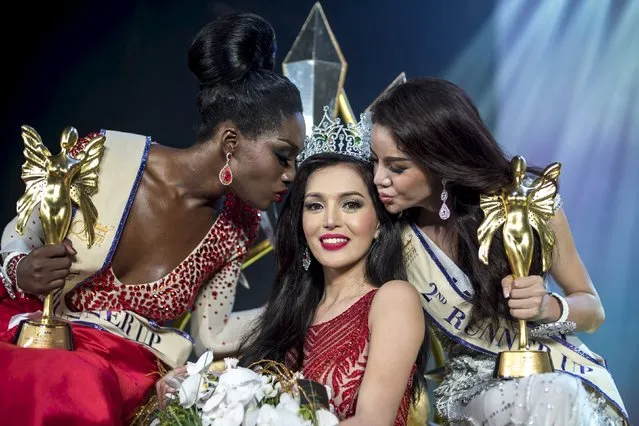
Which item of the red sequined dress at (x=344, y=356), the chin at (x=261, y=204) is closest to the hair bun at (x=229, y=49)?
the chin at (x=261, y=204)

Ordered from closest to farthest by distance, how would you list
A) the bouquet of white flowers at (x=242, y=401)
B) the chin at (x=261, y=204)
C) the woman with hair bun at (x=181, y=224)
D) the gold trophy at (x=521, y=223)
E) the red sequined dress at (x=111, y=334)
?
the bouquet of white flowers at (x=242, y=401) → the red sequined dress at (x=111, y=334) → the gold trophy at (x=521, y=223) → the woman with hair bun at (x=181, y=224) → the chin at (x=261, y=204)

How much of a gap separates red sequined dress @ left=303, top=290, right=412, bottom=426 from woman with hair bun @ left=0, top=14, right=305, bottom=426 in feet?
2.09

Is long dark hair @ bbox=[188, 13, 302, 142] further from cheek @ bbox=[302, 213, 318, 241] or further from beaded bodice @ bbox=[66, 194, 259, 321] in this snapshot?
cheek @ bbox=[302, 213, 318, 241]

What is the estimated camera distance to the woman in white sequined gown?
2.63 m

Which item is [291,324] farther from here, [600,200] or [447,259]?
[600,200]

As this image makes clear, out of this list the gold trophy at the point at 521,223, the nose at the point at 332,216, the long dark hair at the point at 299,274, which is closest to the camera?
the gold trophy at the point at 521,223

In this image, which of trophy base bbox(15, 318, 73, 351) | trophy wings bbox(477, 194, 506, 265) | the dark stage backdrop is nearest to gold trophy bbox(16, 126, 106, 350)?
trophy base bbox(15, 318, 73, 351)

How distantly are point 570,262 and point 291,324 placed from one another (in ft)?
3.13

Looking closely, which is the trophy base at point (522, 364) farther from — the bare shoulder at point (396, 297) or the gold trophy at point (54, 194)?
the gold trophy at point (54, 194)

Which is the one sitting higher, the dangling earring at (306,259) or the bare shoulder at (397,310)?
the dangling earring at (306,259)

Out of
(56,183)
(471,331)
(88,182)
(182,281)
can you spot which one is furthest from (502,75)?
(56,183)

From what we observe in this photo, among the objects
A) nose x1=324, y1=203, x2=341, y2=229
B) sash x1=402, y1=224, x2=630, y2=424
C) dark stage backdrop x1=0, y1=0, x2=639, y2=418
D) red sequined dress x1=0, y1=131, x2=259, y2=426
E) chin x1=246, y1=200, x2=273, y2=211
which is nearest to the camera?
red sequined dress x1=0, y1=131, x2=259, y2=426

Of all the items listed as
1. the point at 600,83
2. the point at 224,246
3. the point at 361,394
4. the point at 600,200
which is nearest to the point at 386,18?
the point at 600,83

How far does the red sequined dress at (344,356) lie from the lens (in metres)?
2.56
